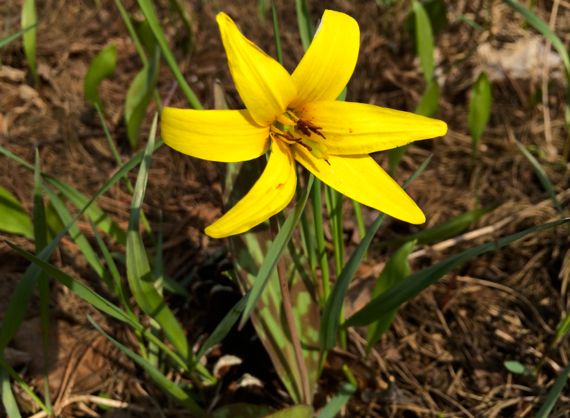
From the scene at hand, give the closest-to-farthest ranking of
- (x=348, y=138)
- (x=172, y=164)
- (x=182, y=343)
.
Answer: (x=348, y=138) < (x=182, y=343) < (x=172, y=164)

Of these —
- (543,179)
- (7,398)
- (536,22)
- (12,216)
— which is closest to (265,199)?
(7,398)

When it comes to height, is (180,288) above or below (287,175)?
below

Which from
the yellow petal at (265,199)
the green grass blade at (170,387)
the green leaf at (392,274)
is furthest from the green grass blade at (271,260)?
the green leaf at (392,274)

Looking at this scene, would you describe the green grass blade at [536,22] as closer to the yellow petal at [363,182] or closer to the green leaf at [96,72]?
the yellow petal at [363,182]

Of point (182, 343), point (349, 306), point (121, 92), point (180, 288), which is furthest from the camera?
point (121, 92)

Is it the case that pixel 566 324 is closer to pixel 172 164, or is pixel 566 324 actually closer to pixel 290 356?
pixel 290 356

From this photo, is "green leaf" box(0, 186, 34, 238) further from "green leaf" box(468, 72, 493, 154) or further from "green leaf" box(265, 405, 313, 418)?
"green leaf" box(468, 72, 493, 154)

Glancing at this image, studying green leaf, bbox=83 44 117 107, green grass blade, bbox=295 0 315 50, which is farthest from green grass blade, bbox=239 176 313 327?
green leaf, bbox=83 44 117 107

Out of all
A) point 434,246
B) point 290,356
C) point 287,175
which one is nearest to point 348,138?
point 287,175
